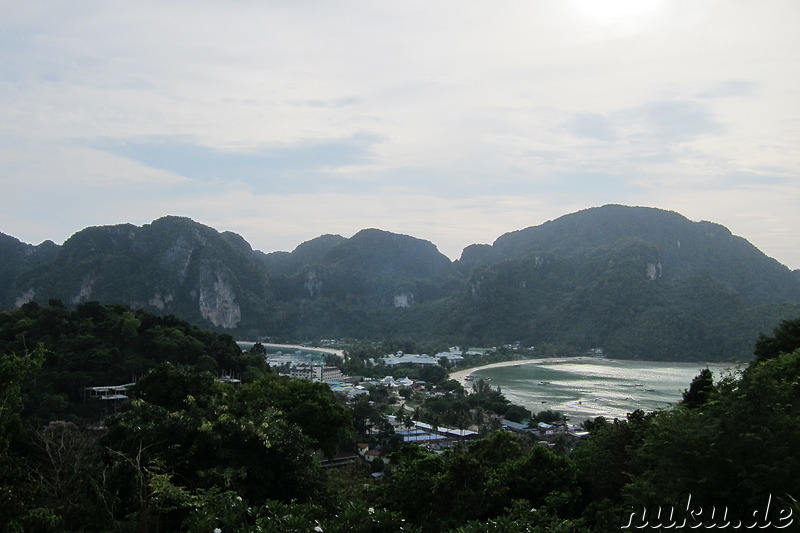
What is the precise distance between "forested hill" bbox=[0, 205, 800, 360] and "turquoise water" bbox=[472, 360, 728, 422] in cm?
607

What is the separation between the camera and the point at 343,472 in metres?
9.48

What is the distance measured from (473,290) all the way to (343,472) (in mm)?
54377

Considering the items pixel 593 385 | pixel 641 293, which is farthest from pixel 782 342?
pixel 641 293

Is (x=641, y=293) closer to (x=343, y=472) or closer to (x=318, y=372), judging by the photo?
(x=318, y=372)

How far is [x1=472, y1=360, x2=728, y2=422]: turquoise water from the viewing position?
23.7 meters

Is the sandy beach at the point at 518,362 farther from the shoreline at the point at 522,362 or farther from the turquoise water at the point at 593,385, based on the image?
the turquoise water at the point at 593,385

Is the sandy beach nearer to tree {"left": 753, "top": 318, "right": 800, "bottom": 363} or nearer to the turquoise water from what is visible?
the turquoise water

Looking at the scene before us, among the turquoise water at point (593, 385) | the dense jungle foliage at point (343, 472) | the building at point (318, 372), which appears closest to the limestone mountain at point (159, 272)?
the building at point (318, 372)

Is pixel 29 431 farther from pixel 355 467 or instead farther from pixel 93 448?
pixel 355 467

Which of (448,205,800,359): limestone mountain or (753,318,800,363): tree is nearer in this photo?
(753,318,800,363): tree

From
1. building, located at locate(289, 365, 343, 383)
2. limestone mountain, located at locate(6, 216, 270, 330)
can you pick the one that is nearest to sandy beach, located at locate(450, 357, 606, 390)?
building, located at locate(289, 365, 343, 383)

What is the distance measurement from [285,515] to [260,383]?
21.6ft

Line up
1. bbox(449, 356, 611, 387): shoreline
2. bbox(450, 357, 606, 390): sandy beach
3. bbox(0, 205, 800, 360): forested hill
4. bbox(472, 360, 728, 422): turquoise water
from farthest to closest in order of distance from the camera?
1. bbox(0, 205, 800, 360): forested hill
2. bbox(449, 356, 611, 387): shoreline
3. bbox(450, 357, 606, 390): sandy beach
4. bbox(472, 360, 728, 422): turquoise water

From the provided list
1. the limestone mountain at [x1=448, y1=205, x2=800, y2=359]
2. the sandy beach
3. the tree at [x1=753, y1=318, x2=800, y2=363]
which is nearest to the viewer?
the tree at [x1=753, y1=318, x2=800, y2=363]
